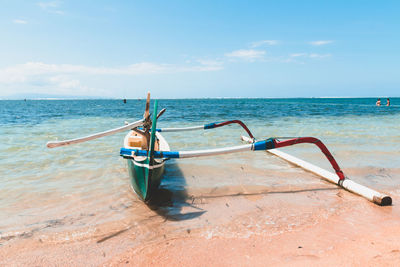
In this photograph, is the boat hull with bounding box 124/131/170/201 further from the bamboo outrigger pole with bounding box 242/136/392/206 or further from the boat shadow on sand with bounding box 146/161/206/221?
the bamboo outrigger pole with bounding box 242/136/392/206

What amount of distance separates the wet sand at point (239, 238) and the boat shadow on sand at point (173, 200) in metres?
0.02

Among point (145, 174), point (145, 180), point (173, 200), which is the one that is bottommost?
point (173, 200)

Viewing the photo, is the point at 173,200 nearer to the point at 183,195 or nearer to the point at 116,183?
the point at 183,195

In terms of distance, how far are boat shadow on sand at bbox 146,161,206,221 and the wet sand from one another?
19 millimetres

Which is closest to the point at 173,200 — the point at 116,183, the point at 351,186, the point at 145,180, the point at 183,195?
the point at 183,195

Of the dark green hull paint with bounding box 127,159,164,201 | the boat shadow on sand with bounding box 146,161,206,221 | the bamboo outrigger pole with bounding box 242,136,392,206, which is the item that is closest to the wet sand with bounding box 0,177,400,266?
the boat shadow on sand with bounding box 146,161,206,221

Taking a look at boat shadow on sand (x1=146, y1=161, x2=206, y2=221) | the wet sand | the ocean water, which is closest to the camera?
the wet sand

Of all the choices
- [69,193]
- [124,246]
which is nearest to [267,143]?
[124,246]

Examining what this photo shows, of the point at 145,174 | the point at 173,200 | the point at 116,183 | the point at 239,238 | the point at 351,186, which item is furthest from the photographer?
the point at 116,183

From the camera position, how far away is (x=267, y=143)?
4.99 meters

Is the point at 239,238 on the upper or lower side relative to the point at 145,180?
lower

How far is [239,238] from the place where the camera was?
3391mm

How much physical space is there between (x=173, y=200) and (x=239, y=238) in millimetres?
1816

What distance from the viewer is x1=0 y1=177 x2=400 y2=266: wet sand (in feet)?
9.52
